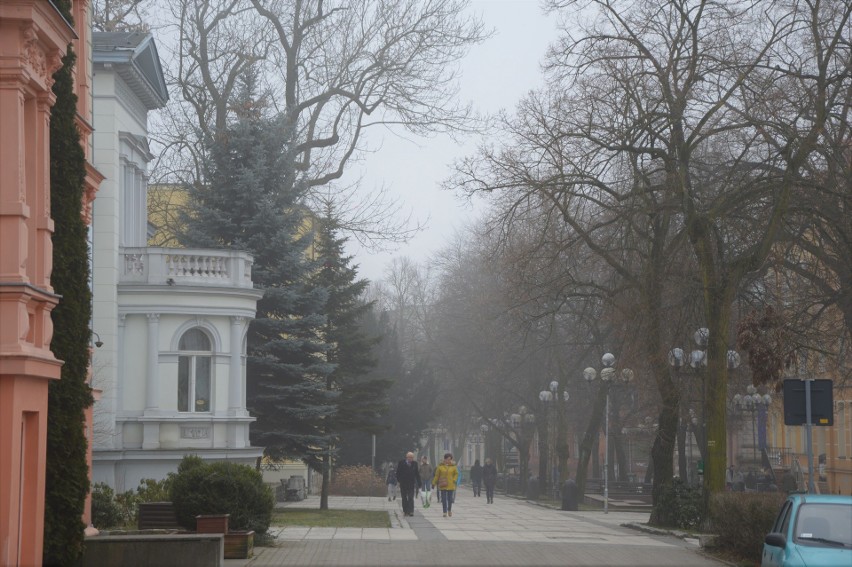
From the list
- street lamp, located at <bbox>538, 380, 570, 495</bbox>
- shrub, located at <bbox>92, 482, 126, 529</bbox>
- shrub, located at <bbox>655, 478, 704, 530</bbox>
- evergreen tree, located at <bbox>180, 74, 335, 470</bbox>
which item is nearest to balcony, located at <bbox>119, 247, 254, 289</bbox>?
evergreen tree, located at <bbox>180, 74, 335, 470</bbox>

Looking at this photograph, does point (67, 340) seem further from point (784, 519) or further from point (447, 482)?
point (447, 482)

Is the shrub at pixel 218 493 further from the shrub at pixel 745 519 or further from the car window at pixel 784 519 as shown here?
the car window at pixel 784 519

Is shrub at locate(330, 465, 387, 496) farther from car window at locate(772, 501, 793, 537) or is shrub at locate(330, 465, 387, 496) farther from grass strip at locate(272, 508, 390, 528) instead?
car window at locate(772, 501, 793, 537)

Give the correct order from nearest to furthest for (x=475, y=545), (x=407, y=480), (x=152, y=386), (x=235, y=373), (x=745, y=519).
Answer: (x=745, y=519), (x=475, y=545), (x=152, y=386), (x=235, y=373), (x=407, y=480)

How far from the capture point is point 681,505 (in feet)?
103

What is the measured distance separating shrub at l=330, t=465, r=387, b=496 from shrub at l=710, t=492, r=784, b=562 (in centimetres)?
3569

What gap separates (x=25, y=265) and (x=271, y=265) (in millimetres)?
25900

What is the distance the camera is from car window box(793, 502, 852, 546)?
46.0 ft

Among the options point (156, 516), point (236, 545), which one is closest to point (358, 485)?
point (156, 516)

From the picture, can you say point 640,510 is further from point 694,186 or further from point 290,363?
point 694,186

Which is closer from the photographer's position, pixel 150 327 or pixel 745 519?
pixel 745 519

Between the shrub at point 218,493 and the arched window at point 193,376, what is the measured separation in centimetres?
1196

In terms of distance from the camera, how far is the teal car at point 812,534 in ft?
43.9

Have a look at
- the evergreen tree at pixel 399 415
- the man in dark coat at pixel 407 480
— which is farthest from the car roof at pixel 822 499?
the evergreen tree at pixel 399 415
